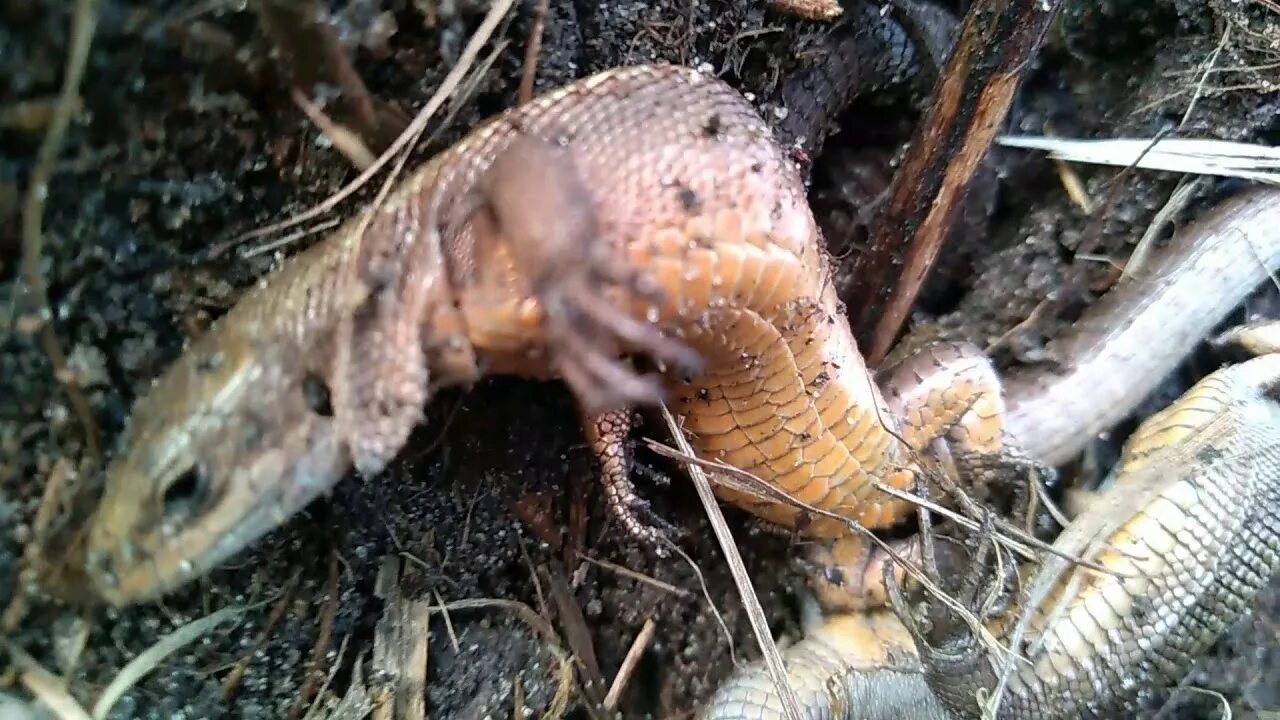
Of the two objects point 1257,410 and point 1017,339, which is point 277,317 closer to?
point 1017,339

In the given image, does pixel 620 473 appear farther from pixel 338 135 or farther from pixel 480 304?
pixel 338 135

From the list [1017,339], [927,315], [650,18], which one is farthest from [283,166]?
[1017,339]

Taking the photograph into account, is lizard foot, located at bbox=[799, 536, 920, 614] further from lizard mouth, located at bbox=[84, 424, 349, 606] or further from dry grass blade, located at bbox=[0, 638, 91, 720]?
dry grass blade, located at bbox=[0, 638, 91, 720]

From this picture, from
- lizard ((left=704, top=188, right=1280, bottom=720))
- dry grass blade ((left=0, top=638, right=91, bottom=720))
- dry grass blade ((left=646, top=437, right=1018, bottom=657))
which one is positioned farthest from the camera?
lizard ((left=704, top=188, right=1280, bottom=720))

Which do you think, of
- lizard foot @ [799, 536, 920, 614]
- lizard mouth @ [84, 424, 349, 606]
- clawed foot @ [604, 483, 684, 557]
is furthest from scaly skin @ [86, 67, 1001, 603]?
lizard foot @ [799, 536, 920, 614]

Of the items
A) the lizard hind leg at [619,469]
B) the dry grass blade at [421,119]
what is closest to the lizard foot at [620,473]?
the lizard hind leg at [619,469]
